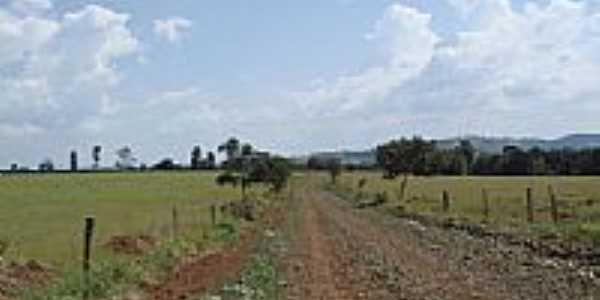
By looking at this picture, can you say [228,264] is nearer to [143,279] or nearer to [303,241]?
[143,279]

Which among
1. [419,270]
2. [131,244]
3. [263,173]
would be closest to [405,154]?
[263,173]

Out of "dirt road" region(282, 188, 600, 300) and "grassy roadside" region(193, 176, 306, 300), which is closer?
"grassy roadside" region(193, 176, 306, 300)

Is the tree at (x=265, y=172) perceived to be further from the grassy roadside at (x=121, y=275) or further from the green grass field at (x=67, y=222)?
the grassy roadside at (x=121, y=275)

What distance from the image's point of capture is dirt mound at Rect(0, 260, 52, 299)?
20.8m

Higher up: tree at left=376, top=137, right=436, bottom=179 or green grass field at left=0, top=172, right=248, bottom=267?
tree at left=376, top=137, right=436, bottom=179

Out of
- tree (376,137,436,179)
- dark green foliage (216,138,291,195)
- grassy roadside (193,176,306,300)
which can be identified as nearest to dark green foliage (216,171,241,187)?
dark green foliage (216,138,291,195)

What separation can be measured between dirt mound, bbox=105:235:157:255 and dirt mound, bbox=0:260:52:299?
18.7 feet

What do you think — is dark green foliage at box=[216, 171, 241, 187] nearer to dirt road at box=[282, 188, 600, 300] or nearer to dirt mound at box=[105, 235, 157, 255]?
dirt road at box=[282, 188, 600, 300]

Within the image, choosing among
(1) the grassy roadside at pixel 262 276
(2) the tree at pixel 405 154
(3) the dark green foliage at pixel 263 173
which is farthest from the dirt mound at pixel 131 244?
(2) the tree at pixel 405 154

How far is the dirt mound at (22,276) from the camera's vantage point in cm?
2081

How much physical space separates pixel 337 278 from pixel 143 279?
418 cm

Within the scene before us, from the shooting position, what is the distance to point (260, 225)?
5156 centimetres

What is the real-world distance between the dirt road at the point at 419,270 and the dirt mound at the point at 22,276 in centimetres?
492

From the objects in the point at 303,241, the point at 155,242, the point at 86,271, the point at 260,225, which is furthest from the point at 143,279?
the point at 260,225
